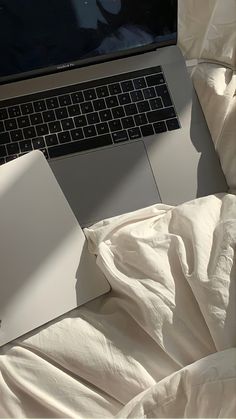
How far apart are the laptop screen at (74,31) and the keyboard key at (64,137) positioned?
0.30ft

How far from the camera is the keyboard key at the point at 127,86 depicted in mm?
846

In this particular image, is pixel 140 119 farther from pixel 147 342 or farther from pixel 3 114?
pixel 147 342

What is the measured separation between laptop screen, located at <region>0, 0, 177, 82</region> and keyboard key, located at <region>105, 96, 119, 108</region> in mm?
57

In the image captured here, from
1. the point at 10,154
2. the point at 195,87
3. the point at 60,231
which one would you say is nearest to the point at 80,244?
the point at 60,231

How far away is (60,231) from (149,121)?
206 mm

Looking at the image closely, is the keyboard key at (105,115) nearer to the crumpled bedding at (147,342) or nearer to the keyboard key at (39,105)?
Result: the keyboard key at (39,105)

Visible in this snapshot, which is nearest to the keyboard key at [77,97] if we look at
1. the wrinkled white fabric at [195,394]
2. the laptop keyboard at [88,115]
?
the laptop keyboard at [88,115]

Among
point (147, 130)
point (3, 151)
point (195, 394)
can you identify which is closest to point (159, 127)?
point (147, 130)

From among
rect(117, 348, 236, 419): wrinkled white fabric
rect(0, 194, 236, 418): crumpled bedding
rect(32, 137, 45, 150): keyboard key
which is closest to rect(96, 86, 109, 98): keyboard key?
rect(32, 137, 45, 150): keyboard key

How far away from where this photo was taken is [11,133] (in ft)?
2.72

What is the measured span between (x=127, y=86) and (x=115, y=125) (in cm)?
6

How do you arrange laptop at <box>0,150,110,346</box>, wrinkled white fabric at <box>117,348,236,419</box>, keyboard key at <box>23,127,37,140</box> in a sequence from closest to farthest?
wrinkled white fabric at <box>117,348,236,419</box>
laptop at <box>0,150,110,346</box>
keyboard key at <box>23,127,37,140</box>

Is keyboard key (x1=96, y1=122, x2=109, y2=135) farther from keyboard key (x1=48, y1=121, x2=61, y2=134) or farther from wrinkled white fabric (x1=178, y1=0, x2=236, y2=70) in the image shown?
wrinkled white fabric (x1=178, y1=0, x2=236, y2=70)

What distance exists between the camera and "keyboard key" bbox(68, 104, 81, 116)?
84 centimetres
